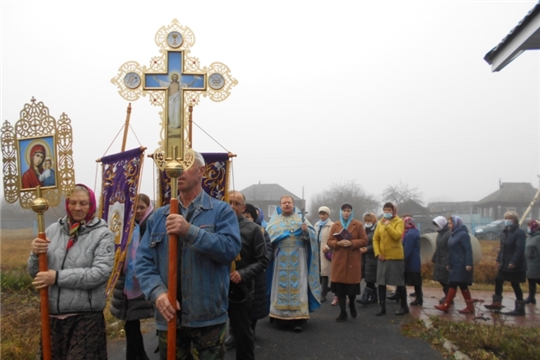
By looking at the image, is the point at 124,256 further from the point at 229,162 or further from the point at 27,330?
the point at 27,330

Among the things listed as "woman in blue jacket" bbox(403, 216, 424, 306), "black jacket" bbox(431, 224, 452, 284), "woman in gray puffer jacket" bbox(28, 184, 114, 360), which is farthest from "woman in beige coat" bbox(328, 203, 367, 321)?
"woman in gray puffer jacket" bbox(28, 184, 114, 360)

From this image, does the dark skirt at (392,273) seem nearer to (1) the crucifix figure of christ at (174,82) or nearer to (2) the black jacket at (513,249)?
(2) the black jacket at (513,249)

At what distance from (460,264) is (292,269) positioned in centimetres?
298

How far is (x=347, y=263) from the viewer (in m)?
7.29

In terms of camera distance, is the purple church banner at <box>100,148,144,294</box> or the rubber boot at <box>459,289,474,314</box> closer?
the purple church banner at <box>100,148,144,294</box>

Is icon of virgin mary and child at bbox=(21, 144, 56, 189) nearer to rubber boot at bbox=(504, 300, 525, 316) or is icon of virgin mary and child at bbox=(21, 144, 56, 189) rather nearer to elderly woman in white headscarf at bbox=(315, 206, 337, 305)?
elderly woman in white headscarf at bbox=(315, 206, 337, 305)

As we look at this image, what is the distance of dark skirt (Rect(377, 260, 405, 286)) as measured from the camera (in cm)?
761

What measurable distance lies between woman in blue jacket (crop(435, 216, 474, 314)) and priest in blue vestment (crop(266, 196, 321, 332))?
8.07ft

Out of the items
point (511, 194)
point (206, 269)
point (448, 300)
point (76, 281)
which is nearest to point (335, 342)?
point (448, 300)

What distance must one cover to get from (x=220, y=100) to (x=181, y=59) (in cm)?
46

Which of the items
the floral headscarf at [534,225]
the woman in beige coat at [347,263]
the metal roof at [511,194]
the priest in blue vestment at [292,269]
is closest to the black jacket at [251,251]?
the priest in blue vestment at [292,269]

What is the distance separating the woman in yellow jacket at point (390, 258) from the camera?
7.66m

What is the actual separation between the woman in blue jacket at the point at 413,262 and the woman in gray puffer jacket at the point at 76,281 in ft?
21.0

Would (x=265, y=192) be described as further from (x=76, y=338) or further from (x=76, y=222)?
(x=76, y=338)
